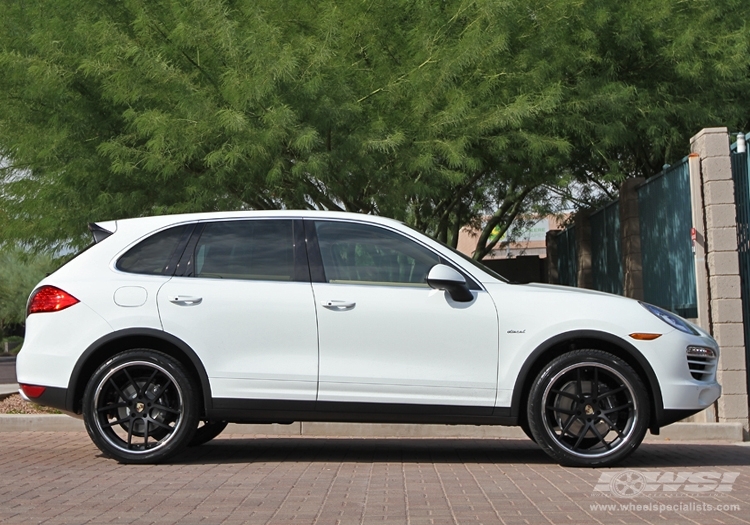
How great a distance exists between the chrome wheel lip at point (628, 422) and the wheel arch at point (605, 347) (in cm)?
18

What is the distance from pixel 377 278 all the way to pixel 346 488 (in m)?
1.72

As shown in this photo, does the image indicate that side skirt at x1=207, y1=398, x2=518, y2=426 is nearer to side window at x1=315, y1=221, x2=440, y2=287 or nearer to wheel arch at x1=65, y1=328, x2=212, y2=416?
wheel arch at x1=65, y1=328, x2=212, y2=416

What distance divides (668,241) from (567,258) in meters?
9.19

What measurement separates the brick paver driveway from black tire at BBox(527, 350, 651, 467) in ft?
0.55

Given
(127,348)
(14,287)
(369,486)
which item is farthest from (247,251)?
(14,287)

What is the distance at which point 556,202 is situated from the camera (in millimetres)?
28062

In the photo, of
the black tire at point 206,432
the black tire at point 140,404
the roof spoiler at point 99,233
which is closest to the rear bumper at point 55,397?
the black tire at point 140,404

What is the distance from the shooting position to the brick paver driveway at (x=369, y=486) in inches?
235

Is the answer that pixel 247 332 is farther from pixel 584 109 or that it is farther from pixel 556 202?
pixel 556 202

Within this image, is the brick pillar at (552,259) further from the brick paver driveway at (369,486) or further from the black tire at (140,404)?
the black tire at (140,404)

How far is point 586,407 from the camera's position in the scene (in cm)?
776

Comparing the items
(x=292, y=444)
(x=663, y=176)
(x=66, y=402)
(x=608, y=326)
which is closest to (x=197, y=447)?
(x=292, y=444)

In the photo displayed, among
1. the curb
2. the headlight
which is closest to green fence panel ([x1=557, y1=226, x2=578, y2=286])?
the curb

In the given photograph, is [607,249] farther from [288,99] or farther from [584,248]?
[288,99]
